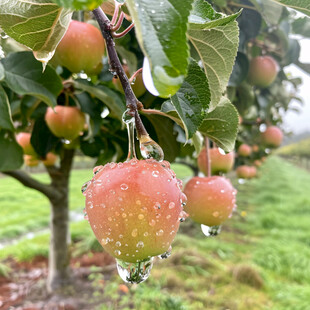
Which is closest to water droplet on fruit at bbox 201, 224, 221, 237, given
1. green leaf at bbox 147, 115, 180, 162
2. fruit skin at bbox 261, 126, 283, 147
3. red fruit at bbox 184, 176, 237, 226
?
red fruit at bbox 184, 176, 237, 226

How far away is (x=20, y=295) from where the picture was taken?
104 inches

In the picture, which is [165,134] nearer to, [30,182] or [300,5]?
[300,5]

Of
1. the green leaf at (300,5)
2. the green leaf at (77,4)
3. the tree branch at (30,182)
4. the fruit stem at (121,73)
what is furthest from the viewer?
the tree branch at (30,182)

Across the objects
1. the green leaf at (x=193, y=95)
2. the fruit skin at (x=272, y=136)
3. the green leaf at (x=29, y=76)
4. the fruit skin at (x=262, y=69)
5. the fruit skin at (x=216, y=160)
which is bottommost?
the fruit skin at (x=272, y=136)

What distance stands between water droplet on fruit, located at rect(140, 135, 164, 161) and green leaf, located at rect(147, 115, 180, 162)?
0.84 ft

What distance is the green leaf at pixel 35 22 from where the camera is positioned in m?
0.38

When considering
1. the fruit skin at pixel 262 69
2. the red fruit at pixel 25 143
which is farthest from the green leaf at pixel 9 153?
the fruit skin at pixel 262 69

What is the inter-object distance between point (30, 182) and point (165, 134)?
134 cm

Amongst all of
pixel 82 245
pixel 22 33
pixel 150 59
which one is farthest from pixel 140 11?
pixel 82 245

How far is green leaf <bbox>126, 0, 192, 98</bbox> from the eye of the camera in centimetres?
23

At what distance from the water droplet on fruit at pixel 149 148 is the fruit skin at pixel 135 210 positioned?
0.02 metres

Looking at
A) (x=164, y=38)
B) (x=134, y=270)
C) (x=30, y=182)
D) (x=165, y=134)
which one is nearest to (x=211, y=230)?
(x=165, y=134)

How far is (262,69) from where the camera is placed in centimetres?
115

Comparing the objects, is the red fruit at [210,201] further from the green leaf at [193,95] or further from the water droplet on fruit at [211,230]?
the green leaf at [193,95]
